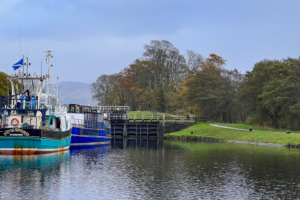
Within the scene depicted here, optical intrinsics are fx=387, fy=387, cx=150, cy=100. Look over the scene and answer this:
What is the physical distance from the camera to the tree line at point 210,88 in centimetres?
6638

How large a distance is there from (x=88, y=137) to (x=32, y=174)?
30033mm

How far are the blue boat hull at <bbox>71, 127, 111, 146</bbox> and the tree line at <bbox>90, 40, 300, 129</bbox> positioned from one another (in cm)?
2761

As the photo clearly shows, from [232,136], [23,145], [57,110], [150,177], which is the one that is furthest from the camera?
[232,136]

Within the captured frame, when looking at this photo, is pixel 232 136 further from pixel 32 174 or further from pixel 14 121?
pixel 32 174

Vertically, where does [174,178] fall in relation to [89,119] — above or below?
below

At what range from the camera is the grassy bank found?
58.5 metres

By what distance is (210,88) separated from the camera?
8662 cm

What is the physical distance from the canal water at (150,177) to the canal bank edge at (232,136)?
551 inches

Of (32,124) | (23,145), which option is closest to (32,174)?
(23,145)

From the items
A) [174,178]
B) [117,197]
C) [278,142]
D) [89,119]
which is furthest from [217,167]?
[89,119]

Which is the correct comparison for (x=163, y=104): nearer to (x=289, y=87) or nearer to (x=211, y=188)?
(x=289, y=87)

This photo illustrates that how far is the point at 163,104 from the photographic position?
99.5 m

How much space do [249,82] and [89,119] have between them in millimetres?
31301

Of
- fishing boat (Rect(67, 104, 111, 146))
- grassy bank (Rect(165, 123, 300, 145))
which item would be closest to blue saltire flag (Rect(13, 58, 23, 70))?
fishing boat (Rect(67, 104, 111, 146))
